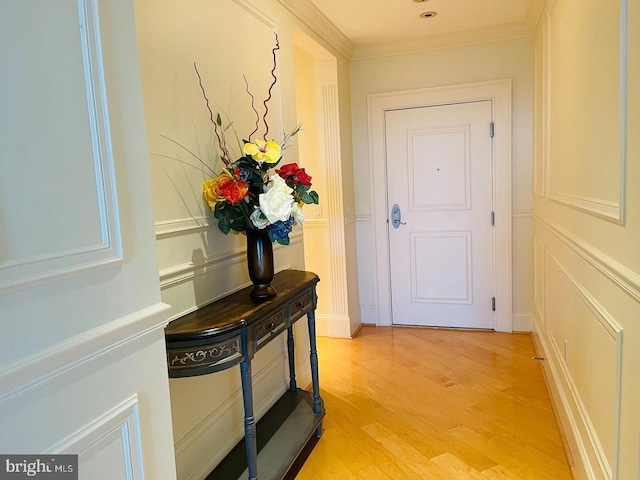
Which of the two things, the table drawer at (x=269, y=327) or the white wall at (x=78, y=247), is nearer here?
the white wall at (x=78, y=247)

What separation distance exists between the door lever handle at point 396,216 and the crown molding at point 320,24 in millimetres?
1348

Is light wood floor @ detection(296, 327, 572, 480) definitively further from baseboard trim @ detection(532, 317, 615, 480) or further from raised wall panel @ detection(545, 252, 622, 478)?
raised wall panel @ detection(545, 252, 622, 478)

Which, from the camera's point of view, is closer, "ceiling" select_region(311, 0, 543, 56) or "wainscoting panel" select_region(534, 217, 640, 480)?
"wainscoting panel" select_region(534, 217, 640, 480)

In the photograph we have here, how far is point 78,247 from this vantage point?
0.83m

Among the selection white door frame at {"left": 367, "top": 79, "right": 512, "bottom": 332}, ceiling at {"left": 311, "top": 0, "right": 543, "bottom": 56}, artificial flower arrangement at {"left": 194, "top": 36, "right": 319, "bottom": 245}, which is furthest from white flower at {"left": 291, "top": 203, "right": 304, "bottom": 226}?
white door frame at {"left": 367, "top": 79, "right": 512, "bottom": 332}

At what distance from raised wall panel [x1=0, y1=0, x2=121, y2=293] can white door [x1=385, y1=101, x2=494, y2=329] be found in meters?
3.31

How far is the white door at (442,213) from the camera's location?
3.79m

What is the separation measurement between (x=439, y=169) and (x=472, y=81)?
0.74 meters

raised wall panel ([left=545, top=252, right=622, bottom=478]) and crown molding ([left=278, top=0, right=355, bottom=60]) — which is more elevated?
crown molding ([left=278, top=0, right=355, bottom=60])

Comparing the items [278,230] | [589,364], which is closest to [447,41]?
[278,230]

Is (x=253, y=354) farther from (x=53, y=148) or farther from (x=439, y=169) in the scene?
(x=439, y=169)

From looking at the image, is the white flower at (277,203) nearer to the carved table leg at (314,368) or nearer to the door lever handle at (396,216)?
the carved table leg at (314,368)

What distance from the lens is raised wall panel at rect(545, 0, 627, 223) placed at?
1396 millimetres

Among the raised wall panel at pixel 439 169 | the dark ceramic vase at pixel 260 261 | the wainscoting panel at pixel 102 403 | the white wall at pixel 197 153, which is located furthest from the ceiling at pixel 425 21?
the wainscoting panel at pixel 102 403
